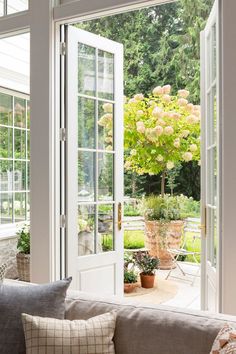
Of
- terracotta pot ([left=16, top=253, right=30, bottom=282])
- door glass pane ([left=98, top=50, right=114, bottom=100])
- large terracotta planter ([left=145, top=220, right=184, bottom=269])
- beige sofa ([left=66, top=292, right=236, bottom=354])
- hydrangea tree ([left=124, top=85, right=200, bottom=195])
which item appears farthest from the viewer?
large terracotta planter ([left=145, top=220, right=184, bottom=269])

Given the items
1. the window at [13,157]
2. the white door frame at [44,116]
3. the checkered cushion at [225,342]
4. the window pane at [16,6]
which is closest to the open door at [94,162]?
the white door frame at [44,116]

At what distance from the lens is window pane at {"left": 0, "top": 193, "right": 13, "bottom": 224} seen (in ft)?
17.6

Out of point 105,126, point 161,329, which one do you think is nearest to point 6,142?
point 105,126

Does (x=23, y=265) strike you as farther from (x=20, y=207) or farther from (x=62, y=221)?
(x=62, y=221)

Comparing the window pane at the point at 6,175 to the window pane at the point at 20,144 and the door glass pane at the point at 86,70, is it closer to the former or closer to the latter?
the window pane at the point at 20,144

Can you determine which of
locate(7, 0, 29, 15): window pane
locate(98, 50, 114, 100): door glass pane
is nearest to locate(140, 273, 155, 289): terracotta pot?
locate(98, 50, 114, 100): door glass pane

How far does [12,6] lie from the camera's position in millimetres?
3508

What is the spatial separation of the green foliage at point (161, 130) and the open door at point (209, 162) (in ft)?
10.9

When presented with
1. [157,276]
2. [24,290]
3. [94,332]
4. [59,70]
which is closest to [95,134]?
[59,70]

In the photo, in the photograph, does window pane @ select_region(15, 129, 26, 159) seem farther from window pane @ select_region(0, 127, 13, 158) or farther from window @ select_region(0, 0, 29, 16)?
window @ select_region(0, 0, 29, 16)

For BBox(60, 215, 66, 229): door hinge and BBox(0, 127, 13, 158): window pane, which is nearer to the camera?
BBox(60, 215, 66, 229): door hinge

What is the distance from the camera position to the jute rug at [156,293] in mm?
4672

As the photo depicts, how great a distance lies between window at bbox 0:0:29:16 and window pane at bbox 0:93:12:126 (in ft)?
6.10

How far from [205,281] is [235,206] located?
92 centimetres
